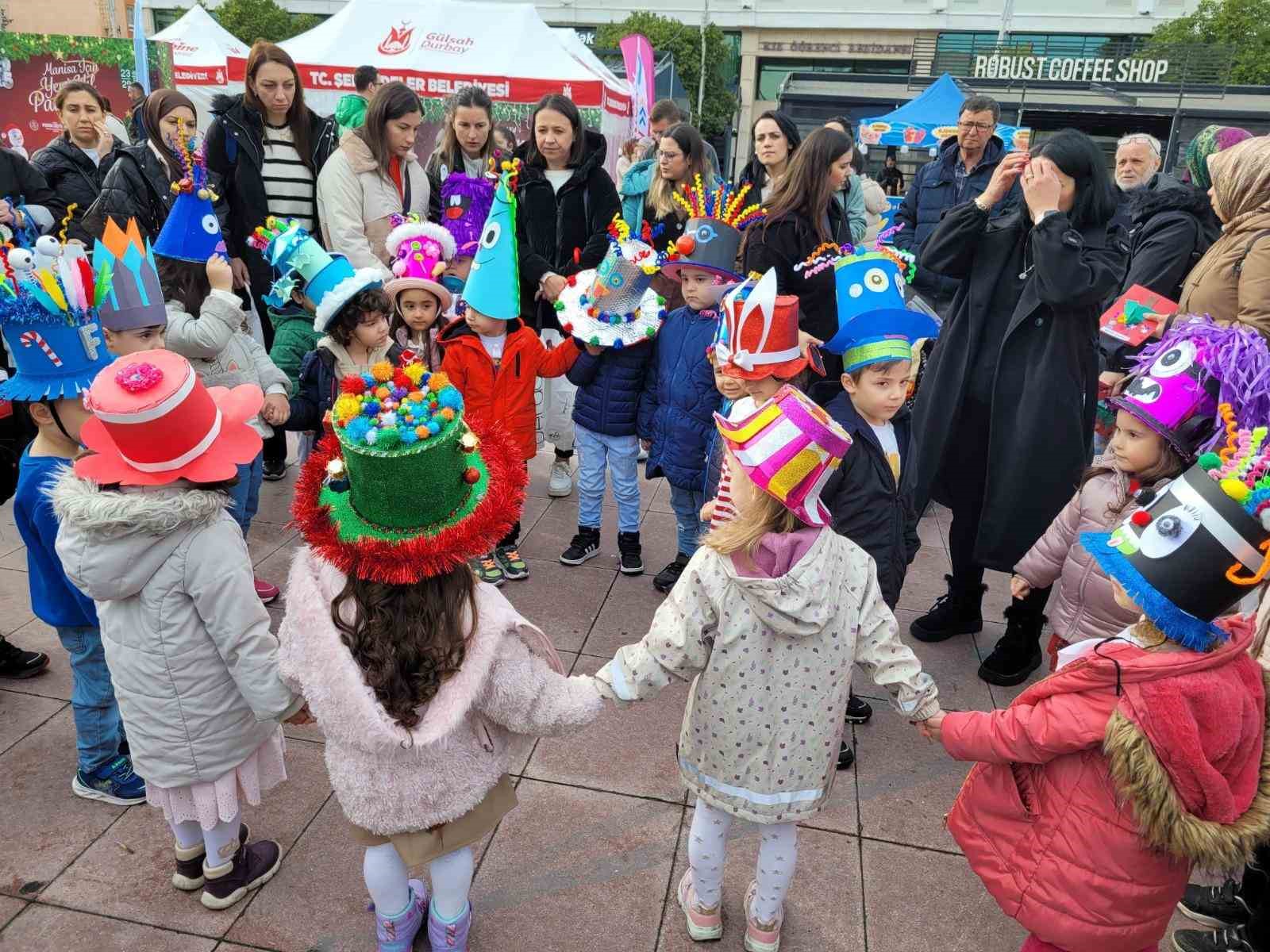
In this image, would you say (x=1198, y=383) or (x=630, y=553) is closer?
(x=1198, y=383)

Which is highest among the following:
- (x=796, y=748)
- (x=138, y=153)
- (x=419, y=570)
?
(x=138, y=153)

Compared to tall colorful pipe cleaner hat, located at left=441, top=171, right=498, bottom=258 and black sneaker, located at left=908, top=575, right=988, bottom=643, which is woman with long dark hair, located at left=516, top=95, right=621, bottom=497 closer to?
tall colorful pipe cleaner hat, located at left=441, top=171, right=498, bottom=258

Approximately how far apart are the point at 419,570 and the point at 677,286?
372 centimetres

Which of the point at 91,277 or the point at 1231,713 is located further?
the point at 91,277

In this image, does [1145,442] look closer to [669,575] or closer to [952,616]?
[952,616]

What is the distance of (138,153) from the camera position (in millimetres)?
4719

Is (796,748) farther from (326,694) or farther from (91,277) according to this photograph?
(91,277)

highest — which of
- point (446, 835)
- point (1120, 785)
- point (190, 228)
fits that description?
point (190, 228)

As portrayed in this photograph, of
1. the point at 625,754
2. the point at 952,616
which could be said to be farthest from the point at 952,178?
the point at 625,754

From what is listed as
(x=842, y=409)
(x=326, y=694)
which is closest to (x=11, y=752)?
(x=326, y=694)

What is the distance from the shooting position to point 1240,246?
3.31 meters

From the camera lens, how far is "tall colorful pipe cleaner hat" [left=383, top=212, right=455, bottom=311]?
4.03 metres

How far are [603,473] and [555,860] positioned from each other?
2.34 m

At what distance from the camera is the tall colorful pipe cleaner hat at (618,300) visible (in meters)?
3.98
